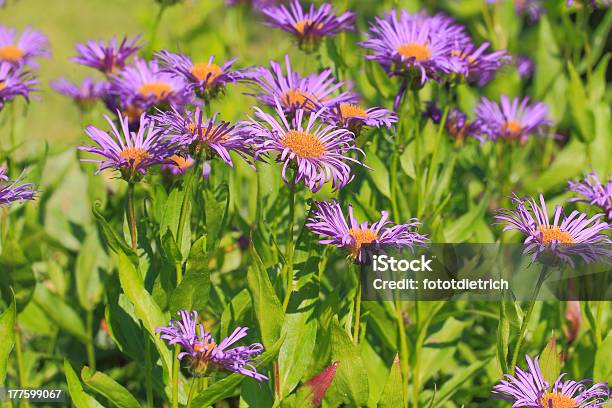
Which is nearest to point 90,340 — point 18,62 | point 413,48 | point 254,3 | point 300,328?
point 300,328

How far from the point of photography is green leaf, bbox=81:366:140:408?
5.26ft

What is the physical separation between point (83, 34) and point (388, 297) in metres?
4.22

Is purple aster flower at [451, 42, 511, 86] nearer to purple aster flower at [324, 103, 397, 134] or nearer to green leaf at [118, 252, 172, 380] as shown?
purple aster flower at [324, 103, 397, 134]

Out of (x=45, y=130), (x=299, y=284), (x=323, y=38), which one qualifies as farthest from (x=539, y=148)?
(x=45, y=130)

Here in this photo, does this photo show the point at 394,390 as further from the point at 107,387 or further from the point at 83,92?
the point at 83,92

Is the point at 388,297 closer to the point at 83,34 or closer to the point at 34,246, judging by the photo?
the point at 34,246

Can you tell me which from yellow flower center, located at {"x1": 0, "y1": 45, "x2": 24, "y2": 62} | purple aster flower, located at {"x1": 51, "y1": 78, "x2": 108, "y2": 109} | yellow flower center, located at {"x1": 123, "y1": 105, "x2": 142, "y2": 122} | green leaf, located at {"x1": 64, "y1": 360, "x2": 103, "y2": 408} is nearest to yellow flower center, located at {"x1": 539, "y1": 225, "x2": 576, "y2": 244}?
green leaf, located at {"x1": 64, "y1": 360, "x2": 103, "y2": 408}

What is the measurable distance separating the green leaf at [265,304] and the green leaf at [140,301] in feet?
0.65

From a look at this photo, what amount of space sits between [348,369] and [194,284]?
36cm

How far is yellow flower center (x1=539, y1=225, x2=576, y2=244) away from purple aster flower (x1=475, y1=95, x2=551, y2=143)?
2.60ft

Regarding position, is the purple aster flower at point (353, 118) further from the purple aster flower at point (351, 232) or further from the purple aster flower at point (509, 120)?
the purple aster flower at point (509, 120)

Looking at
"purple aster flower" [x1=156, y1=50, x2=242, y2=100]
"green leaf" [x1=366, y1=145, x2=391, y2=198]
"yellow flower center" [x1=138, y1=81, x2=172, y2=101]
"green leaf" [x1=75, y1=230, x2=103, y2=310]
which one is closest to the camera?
"purple aster flower" [x1=156, y1=50, x2=242, y2=100]

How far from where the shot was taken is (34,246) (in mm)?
2256

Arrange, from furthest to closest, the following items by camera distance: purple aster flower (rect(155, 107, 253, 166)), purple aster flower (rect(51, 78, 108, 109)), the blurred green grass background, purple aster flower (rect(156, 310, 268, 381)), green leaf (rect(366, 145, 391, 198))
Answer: the blurred green grass background
purple aster flower (rect(51, 78, 108, 109))
green leaf (rect(366, 145, 391, 198))
purple aster flower (rect(155, 107, 253, 166))
purple aster flower (rect(156, 310, 268, 381))
